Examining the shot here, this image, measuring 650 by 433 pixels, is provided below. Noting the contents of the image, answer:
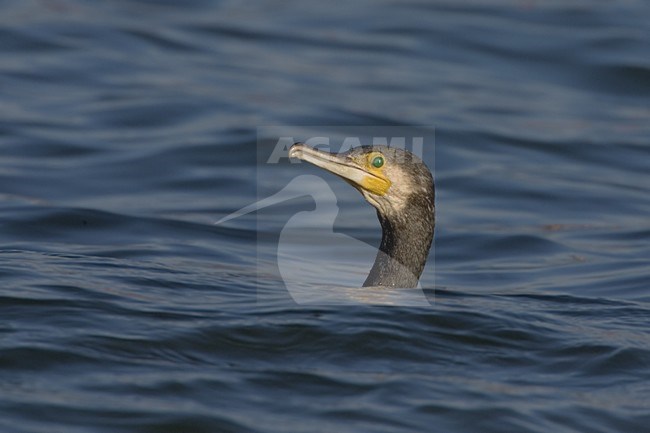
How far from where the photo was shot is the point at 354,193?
36.4 feet

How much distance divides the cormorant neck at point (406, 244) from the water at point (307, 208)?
0.45m

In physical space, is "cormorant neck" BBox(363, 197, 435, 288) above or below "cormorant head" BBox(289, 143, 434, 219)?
below

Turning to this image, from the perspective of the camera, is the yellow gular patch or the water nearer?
the water

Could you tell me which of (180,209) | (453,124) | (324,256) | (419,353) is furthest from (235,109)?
(419,353)

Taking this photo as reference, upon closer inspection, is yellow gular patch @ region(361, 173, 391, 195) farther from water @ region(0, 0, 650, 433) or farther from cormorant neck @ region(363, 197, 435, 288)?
water @ region(0, 0, 650, 433)

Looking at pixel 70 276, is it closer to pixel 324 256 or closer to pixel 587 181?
pixel 324 256

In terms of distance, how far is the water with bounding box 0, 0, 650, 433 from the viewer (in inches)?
226

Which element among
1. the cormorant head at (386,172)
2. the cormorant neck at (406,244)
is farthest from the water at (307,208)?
the cormorant head at (386,172)

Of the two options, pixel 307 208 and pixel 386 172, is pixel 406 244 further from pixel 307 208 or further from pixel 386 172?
pixel 307 208

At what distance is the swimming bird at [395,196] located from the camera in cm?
725

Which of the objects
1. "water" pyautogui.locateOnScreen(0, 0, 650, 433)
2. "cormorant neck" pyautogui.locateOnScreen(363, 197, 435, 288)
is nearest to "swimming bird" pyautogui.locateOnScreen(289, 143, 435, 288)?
"cormorant neck" pyautogui.locateOnScreen(363, 197, 435, 288)

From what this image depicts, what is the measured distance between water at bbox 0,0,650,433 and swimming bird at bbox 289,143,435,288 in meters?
0.50

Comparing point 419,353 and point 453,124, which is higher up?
point 453,124

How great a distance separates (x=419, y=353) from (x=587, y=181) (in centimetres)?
578
